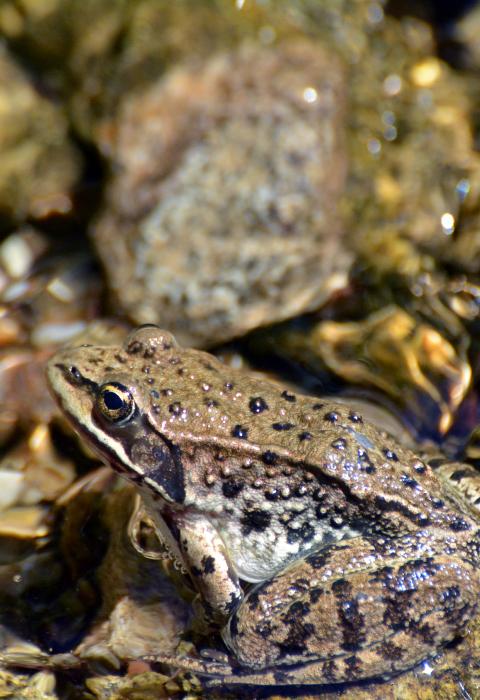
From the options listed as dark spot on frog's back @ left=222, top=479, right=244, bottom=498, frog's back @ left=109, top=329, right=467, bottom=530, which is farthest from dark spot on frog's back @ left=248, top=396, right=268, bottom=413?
dark spot on frog's back @ left=222, top=479, right=244, bottom=498

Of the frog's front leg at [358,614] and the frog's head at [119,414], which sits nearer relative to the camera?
the frog's front leg at [358,614]

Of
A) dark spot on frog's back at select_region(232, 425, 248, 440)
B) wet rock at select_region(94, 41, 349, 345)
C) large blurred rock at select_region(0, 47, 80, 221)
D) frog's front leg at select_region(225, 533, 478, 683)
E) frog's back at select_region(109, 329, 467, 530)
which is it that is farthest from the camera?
large blurred rock at select_region(0, 47, 80, 221)

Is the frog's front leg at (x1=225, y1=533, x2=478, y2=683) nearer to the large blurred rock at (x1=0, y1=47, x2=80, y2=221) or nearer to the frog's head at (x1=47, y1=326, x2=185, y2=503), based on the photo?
the frog's head at (x1=47, y1=326, x2=185, y2=503)

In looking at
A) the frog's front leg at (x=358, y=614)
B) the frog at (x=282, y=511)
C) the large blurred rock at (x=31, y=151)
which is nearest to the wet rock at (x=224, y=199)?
the large blurred rock at (x=31, y=151)

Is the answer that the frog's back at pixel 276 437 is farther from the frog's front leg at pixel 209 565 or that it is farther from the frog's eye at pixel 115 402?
the frog's front leg at pixel 209 565

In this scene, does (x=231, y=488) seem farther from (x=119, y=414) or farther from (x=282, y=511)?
(x=119, y=414)

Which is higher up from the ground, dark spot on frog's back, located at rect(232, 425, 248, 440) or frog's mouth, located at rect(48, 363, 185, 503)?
frog's mouth, located at rect(48, 363, 185, 503)
